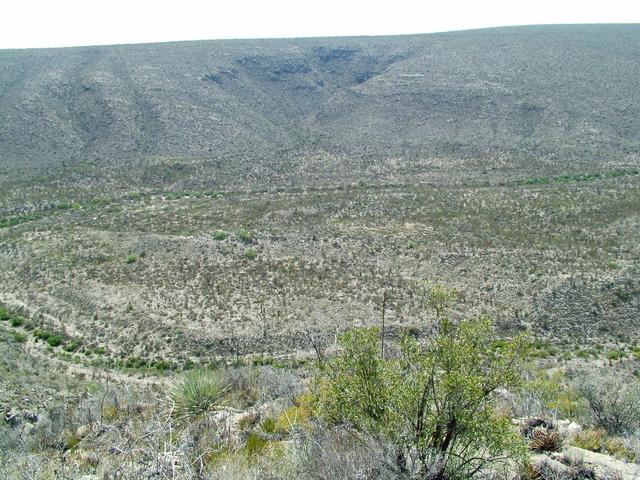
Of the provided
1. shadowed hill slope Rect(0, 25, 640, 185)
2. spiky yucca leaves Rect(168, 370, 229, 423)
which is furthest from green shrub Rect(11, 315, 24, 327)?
shadowed hill slope Rect(0, 25, 640, 185)

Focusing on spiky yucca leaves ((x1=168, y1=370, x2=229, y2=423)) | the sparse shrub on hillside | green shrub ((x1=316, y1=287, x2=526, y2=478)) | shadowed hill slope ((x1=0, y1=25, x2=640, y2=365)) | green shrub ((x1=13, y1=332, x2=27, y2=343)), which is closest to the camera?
green shrub ((x1=316, y1=287, x2=526, y2=478))

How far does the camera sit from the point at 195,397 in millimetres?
9820

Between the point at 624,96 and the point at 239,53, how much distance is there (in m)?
54.2

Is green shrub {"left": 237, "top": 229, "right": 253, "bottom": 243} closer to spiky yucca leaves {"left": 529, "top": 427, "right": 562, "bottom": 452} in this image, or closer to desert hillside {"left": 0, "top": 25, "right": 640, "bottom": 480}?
desert hillside {"left": 0, "top": 25, "right": 640, "bottom": 480}

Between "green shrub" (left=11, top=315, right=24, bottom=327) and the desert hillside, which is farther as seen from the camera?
"green shrub" (left=11, top=315, right=24, bottom=327)

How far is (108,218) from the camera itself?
109 feet

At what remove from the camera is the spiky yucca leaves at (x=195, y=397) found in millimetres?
9617

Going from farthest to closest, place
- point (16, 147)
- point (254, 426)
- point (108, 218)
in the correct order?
1. point (16, 147)
2. point (108, 218)
3. point (254, 426)

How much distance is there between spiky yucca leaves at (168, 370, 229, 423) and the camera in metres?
9.62

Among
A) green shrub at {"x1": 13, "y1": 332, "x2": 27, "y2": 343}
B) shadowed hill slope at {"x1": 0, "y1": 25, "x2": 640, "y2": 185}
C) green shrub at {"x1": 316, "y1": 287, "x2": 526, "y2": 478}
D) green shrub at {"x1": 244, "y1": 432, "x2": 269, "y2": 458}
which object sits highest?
shadowed hill slope at {"x1": 0, "y1": 25, "x2": 640, "y2": 185}

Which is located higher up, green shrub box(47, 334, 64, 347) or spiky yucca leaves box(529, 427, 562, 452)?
spiky yucca leaves box(529, 427, 562, 452)

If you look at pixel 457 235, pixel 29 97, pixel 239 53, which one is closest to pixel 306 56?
pixel 239 53

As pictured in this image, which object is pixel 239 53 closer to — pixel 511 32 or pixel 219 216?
pixel 511 32

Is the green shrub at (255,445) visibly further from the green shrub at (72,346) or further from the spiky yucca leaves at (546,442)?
the green shrub at (72,346)
